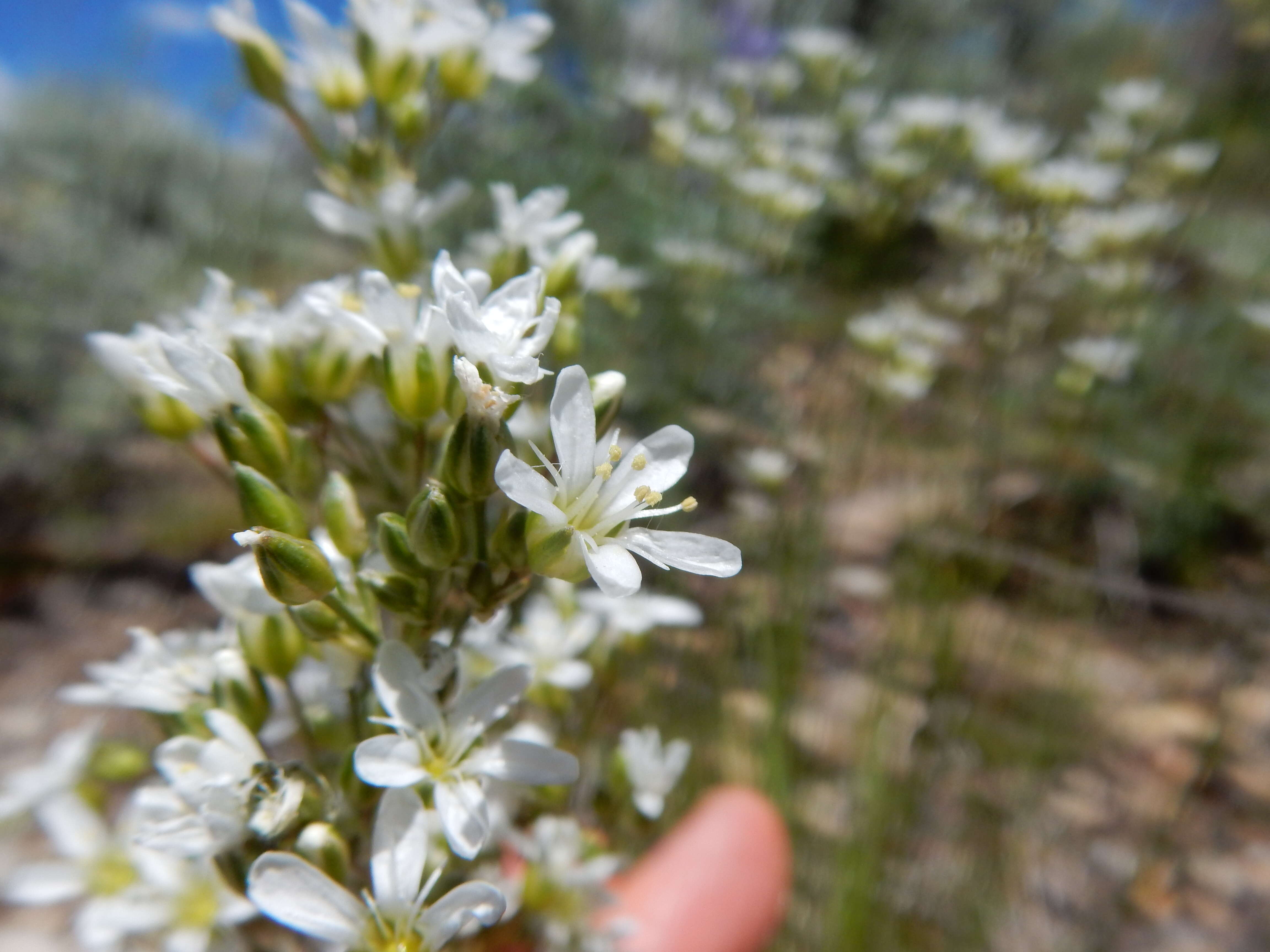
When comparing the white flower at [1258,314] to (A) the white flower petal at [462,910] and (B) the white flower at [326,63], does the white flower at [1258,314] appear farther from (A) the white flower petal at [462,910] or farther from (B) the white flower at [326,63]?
(A) the white flower petal at [462,910]

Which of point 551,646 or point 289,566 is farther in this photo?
point 551,646

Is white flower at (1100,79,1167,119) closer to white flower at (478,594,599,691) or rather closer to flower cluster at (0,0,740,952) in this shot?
flower cluster at (0,0,740,952)

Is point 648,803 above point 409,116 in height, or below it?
below

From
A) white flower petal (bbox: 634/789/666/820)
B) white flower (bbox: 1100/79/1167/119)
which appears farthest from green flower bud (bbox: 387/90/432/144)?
white flower (bbox: 1100/79/1167/119)

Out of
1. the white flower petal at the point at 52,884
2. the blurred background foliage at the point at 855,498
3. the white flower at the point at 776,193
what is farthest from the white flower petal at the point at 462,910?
the white flower at the point at 776,193

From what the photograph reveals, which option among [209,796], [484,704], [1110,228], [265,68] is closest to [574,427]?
[484,704]

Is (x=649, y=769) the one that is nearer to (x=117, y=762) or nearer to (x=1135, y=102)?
(x=117, y=762)
